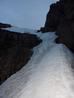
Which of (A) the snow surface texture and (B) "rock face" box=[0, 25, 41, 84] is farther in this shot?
(B) "rock face" box=[0, 25, 41, 84]

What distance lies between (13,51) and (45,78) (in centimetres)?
683

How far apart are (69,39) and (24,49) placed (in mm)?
3562

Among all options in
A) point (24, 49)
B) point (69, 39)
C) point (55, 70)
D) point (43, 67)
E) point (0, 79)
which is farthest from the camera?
point (24, 49)

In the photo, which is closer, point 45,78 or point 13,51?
point 45,78

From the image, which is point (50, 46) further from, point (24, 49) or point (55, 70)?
point (55, 70)

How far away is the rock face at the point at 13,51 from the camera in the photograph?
16.6 m

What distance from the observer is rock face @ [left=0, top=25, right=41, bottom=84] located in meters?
16.6

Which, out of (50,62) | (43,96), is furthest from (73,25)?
(43,96)

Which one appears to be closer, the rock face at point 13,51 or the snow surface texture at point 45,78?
the snow surface texture at point 45,78

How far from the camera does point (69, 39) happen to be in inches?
680

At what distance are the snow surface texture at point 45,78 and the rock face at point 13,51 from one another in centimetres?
81

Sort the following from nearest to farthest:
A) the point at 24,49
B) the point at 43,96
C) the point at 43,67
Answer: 1. the point at 43,96
2. the point at 43,67
3. the point at 24,49

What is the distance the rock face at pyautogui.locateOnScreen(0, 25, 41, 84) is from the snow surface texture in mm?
810

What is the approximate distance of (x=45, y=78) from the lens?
1227 cm
